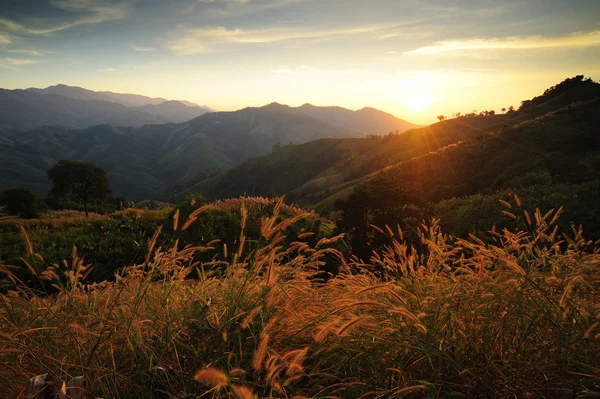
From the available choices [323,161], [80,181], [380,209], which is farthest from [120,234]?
[323,161]

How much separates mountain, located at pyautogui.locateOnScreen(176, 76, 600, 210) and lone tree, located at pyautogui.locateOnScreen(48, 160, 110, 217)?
18.3 m

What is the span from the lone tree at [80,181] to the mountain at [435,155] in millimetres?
18309

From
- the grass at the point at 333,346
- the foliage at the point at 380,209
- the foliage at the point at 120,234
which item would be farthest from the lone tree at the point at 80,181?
the grass at the point at 333,346

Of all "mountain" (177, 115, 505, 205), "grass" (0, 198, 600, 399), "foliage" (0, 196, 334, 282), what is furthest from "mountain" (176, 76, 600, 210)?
"grass" (0, 198, 600, 399)

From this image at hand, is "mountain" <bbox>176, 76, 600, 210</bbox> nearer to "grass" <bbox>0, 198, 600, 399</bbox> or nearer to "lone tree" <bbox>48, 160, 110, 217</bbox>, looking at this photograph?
"grass" <bbox>0, 198, 600, 399</bbox>

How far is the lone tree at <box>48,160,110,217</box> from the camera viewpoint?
40469 millimetres

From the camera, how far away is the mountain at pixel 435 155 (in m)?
30.7

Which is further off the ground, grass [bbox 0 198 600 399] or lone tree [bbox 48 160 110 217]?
grass [bbox 0 198 600 399]

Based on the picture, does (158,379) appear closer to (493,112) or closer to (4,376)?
(4,376)

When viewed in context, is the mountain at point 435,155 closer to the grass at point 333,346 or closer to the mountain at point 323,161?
the mountain at point 323,161

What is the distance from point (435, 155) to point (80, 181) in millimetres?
42865

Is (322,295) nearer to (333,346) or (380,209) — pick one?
(333,346)

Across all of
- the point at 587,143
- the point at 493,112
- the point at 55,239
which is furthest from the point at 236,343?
the point at 493,112

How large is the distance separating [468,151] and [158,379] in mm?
38312
